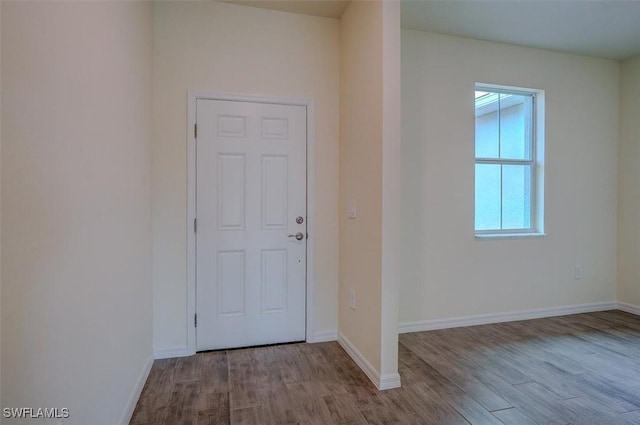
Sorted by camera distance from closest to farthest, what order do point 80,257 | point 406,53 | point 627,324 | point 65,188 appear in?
point 65,188
point 80,257
point 406,53
point 627,324

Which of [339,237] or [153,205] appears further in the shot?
[339,237]

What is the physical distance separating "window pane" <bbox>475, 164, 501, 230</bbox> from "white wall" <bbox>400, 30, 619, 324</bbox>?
0.17 metres

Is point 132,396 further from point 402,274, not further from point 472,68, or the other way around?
point 472,68

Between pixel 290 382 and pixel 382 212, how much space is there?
4.19 ft

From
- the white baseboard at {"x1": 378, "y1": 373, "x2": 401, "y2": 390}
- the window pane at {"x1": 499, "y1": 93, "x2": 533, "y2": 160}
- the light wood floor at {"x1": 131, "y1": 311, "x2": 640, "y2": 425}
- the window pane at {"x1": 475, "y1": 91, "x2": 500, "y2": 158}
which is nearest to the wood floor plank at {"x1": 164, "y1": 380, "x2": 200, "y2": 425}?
the light wood floor at {"x1": 131, "y1": 311, "x2": 640, "y2": 425}

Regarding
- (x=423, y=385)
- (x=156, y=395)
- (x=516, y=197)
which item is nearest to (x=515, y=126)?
(x=516, y=197)

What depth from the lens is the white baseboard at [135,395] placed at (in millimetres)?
1798

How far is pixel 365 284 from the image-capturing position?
247cm

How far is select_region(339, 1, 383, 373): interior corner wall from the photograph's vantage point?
2.27 meters

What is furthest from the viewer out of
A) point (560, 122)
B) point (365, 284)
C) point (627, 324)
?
point (560, 122)

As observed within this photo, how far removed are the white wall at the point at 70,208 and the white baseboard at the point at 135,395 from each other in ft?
0.07

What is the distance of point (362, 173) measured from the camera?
251 cm

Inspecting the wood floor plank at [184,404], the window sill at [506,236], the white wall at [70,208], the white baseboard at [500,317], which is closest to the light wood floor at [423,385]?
the wood floor plank at [184,404]

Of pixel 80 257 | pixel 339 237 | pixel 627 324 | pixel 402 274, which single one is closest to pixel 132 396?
pixel 80 257
